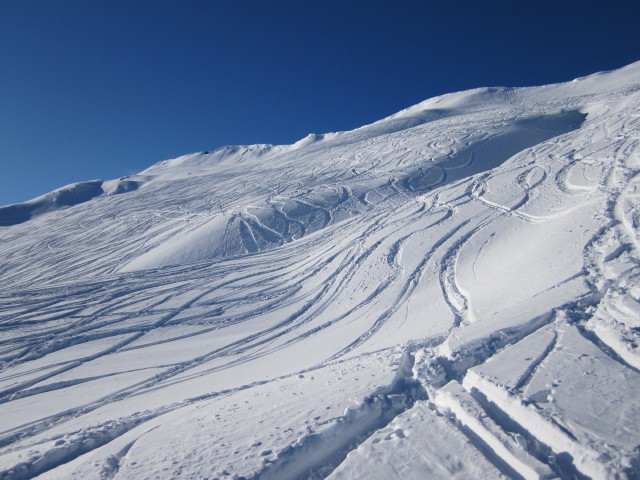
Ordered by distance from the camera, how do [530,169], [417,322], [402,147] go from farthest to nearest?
[402,147], [530,169], [417,322]

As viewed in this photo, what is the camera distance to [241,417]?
4496 millimetres

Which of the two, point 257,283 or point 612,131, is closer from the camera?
point 257,283

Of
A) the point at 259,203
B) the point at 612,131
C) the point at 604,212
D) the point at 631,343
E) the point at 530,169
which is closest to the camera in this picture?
the point at 631,343

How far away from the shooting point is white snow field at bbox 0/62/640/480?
3.58 metres

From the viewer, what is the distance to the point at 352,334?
8781mm

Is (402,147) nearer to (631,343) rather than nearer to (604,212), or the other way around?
(604,212)

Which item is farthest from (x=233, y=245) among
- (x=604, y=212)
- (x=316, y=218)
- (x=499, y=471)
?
(x=499, y=471)

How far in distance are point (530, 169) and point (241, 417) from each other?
17.4 meters

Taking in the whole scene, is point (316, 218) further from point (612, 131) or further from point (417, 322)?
point (612, 131)

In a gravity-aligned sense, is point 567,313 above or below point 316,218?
below

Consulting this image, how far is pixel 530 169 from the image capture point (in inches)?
650

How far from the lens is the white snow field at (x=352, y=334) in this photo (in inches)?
141

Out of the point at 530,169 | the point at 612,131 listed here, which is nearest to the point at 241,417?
the point at 530,169

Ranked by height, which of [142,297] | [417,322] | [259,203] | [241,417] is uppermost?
[259,203]
